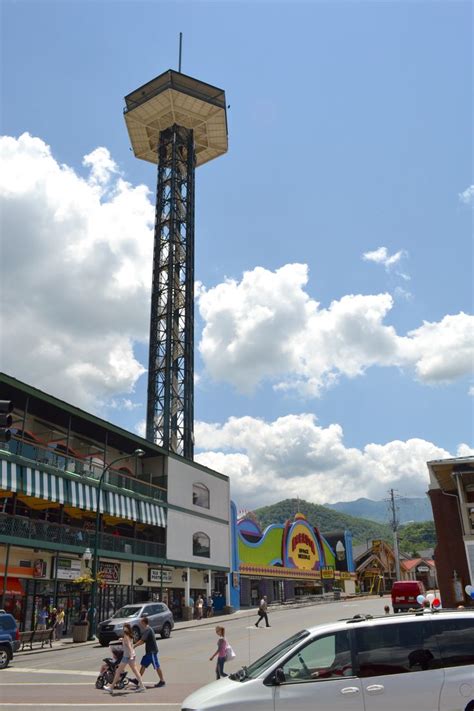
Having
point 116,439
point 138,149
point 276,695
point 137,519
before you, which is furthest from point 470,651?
point 138,149

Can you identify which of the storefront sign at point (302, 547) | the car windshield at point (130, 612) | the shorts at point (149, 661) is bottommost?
the shorts at point (149, 661)

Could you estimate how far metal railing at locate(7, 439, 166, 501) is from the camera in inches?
1190

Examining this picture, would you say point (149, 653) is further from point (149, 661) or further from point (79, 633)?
point (79, 633)

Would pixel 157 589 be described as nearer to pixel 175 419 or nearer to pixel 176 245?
pixel 175 419

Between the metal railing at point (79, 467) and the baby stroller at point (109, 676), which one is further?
the metal railing at point (79, 467)

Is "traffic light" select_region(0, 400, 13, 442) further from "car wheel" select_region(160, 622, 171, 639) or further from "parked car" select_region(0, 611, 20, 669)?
"car wheel" select_region(160, 622, 171, 639)

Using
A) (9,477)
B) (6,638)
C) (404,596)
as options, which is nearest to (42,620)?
(9,477)

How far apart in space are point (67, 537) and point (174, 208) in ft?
144

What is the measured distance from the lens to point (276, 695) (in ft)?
22.7

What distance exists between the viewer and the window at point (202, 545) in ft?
154

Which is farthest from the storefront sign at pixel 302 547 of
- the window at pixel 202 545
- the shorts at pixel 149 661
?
the shorts at pixel 149 661

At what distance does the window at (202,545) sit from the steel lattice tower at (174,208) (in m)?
13.3

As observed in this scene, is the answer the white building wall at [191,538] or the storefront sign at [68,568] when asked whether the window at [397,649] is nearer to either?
the storefront sign at [68,568]

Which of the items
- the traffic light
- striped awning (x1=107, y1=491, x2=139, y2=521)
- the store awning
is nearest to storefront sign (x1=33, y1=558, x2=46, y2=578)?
the store awning
